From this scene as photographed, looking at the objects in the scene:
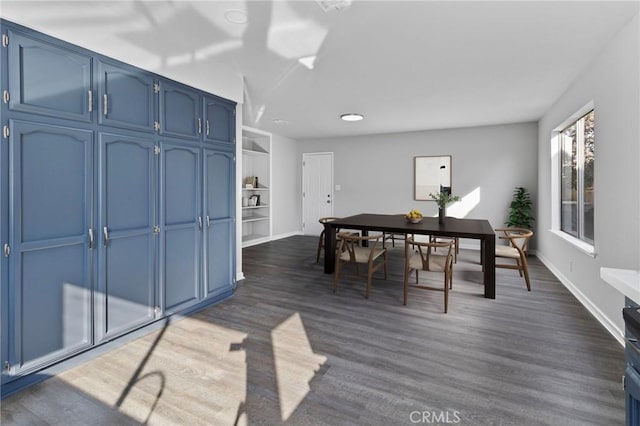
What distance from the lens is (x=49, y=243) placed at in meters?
2.05

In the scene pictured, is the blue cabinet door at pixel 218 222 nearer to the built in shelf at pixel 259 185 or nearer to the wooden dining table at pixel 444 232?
the wooden dining table at pixel 444 232

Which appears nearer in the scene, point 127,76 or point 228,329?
point 127,76

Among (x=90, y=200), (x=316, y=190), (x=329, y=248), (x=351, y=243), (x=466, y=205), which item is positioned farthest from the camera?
(x=316, y=190)

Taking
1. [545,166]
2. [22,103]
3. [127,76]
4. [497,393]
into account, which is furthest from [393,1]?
[545,166]

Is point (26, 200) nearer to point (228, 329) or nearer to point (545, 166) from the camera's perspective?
point (228, 329)

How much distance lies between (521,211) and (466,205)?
980 mm

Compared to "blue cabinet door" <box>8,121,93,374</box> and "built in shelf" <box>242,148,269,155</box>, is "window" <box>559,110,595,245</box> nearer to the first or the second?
"blue cabinet door" <box>8,121,93,374</box>

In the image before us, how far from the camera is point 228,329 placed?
109 inches

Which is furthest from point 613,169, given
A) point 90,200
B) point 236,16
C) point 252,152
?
point 252,152

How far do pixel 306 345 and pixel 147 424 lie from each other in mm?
1151

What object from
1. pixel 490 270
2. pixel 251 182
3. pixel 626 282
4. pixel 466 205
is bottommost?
pixel 490 270

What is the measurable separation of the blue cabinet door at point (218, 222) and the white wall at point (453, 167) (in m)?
4.52

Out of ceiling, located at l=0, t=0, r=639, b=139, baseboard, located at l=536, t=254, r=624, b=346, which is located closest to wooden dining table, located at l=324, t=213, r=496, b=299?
baseboard, located at l=536, t=254, r=624, b=346

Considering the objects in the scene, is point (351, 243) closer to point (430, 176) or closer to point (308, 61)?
point (308, 61)
